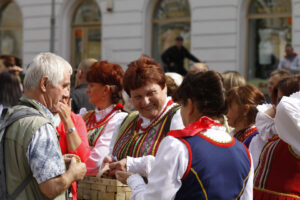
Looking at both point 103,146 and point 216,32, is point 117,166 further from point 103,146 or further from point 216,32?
point 216,32

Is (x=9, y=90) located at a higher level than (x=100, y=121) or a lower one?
higher

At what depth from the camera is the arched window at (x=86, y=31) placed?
18281 mm

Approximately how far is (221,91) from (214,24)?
12342mm

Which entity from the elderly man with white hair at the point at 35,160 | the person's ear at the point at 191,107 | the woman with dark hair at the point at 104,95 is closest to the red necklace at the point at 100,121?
the woman with dark hair at the point at 104,95

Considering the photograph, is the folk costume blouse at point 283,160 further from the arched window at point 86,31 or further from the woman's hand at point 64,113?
the arched window at point 86,31

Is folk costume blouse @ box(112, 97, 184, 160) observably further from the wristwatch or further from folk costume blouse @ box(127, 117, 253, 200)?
folk costume blouse @ box(127, 117, 253, 200)

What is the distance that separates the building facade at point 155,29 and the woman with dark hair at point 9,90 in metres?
9.53

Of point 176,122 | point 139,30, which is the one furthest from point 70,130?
point 139,30

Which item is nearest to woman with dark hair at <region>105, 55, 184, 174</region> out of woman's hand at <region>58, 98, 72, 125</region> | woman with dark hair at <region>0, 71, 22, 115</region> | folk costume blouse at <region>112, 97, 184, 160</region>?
folk costume blouse at <region>112, 97, 184, 160</region>

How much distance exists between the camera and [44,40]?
61.4ft

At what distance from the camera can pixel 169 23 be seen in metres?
16.7

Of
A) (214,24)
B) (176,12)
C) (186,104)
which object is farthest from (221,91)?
(176,12)

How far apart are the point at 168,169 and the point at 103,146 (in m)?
1.61

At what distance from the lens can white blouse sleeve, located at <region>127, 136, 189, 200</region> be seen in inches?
105
